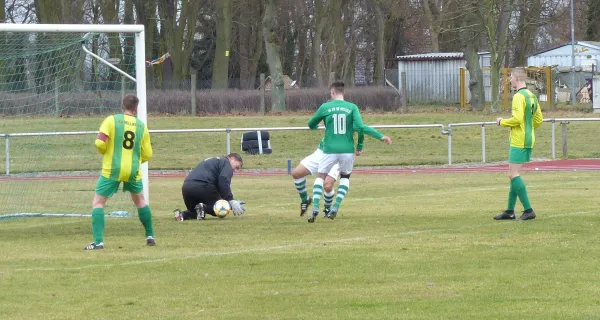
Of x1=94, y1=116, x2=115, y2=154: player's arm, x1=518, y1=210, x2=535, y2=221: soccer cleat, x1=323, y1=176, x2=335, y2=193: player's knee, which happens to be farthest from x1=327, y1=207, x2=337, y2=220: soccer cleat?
x1=94, y1=116, x2=115, y2=154: player's arm

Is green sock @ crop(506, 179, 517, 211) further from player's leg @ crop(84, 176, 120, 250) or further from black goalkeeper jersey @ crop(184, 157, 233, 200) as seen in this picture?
player's leg @ crop(84, 176, 120, 250)

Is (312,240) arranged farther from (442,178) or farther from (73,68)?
(442,178)

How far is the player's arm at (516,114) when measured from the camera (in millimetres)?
14164

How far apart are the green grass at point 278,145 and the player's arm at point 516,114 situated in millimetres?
9923

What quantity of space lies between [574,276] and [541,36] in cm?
7753

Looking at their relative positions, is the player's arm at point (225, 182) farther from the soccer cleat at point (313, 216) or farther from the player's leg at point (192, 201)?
the soccer cleat at point (313, 216)

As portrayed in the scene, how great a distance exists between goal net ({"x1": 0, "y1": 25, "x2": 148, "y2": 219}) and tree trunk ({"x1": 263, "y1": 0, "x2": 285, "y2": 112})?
22642mm

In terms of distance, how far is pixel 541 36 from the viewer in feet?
279

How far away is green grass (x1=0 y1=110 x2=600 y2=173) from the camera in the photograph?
2512 centimetres

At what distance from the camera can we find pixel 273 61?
4781 cm

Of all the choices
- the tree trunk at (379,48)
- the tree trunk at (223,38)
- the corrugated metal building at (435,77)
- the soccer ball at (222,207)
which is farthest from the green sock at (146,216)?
the tree trunk at (379,48)

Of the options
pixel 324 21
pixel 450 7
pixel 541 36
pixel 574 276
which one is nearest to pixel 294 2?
pixel 324 21

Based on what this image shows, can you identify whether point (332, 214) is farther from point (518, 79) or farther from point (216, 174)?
point (518, 79)

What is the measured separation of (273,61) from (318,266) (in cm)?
3743
